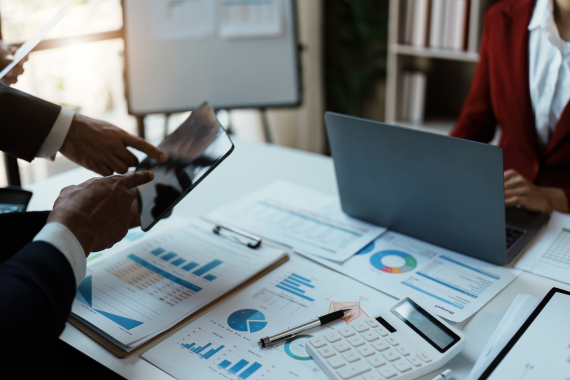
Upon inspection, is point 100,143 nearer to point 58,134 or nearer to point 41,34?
point 58,134

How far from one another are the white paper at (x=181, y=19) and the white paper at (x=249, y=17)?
0.05m

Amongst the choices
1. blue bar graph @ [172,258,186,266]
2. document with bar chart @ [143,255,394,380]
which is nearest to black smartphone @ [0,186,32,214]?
blue bar graph @ [172,258,186,266]

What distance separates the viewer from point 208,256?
103cm

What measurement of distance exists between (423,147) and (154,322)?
→ 1.88 feet

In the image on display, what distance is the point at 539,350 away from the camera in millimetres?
693

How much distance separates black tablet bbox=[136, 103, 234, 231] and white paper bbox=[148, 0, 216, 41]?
108cm

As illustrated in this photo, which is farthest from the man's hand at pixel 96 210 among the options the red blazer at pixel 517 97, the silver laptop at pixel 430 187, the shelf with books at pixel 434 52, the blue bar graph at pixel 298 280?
the shelf with books at pixel 434 52

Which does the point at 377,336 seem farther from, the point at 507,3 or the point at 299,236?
the point at 507,3

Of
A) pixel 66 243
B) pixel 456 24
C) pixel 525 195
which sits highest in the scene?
pixel 456 24

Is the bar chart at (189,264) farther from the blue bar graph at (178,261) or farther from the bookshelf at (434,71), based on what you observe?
the bookshelf at (434,71)

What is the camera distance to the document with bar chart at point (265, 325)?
2.37 feet

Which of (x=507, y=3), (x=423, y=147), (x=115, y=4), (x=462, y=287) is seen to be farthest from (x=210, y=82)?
(x=462, y=287)

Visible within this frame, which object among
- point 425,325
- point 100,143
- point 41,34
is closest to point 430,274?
point 425,325

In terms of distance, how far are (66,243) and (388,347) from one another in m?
0.50
